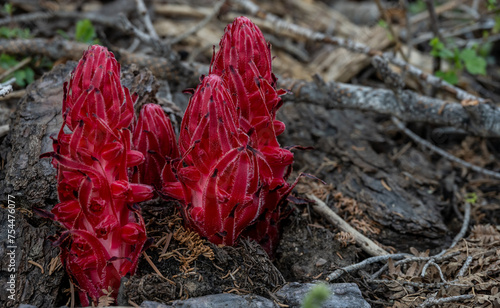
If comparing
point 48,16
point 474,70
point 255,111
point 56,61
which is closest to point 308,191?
point 255,111

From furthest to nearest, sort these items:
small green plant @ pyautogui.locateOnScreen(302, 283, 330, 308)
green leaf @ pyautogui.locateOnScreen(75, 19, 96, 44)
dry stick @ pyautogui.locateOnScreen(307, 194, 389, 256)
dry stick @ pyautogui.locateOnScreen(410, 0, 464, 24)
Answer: dry stick @ pyautogui.locateOnScreen(410, 0, 464, 24)
green leaf @ pyautogui.locateOnScreen(75, 19, 96, 44)
dry stick @ pyautogui.locateOnScreen(307, 194, 389, 256)
small green plant @ pyautogui.locateOnScreen(302, 283, 330, 308)

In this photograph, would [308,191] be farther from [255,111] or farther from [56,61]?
[56,61]

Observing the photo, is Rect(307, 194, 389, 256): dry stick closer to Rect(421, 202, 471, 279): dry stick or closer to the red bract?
Rect(421, 202, 471, 279): dry stick

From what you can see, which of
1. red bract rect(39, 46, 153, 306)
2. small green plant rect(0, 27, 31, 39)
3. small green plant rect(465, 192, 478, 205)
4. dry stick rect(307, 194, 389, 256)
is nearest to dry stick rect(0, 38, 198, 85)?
small green plant rect(0, 27, 31, 39)

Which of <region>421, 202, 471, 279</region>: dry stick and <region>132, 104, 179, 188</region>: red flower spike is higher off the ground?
<region>132, 104, 179, 188</region>: red flower spike

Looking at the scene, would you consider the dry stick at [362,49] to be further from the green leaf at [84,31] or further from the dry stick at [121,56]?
the green leaf at [84,31]

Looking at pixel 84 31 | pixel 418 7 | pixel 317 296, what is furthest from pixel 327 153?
pixel 418 7

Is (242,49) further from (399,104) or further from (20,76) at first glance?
(20,76)

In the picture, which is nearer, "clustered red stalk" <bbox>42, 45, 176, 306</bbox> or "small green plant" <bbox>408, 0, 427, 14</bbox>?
"clustered red stalk" <bbox>42, 45, 176, 306</bbox>
